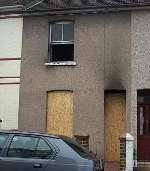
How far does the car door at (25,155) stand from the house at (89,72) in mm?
8832

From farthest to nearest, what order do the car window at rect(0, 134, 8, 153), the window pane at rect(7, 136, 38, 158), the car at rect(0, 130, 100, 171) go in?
the car window at rect(0, 134, 8, 153), the window pane at rect(7, 136, 38, 158), the car at rect(0, 130, 100, 171)

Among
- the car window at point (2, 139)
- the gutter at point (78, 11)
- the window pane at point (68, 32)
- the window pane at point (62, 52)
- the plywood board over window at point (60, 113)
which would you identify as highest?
the gutter at point (78, 11)

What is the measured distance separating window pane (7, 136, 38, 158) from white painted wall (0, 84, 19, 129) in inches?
388

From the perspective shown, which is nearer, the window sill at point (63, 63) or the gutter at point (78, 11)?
the gutter at point (78, 11)

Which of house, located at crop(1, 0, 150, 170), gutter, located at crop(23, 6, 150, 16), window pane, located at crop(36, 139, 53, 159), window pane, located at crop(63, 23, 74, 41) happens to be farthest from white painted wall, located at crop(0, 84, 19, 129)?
window pane, located at crop(36, 139, 53, 159)

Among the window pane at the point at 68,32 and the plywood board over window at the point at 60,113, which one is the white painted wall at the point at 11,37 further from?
the plywood board over window at the point at 60,113

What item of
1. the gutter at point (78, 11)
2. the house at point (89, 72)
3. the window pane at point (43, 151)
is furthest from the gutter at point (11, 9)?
the window pane at point (43, 151)

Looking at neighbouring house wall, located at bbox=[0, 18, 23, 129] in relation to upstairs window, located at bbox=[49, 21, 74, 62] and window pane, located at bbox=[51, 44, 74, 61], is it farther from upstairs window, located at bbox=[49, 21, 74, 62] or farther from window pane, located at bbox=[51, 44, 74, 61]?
window pane, located at bbox=[51, 44, 74, 61]

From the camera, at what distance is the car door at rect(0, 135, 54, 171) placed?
33.7 feet

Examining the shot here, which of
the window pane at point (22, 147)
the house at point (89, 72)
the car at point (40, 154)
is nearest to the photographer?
the car at point (40, 154)

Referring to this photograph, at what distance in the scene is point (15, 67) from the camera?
20.7 metres

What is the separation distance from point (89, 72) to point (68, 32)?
2.13 metres

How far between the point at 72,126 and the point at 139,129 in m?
2.73

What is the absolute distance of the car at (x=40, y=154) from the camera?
1021 centimetres
